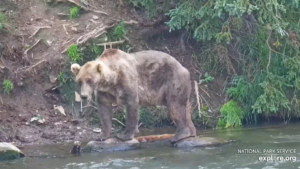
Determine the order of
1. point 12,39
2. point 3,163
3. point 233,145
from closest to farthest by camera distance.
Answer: point 3,163, point 233,145, point 12,39

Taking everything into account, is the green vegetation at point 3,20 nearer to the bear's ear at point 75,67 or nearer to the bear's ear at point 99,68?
the bear's ear at point 75,67

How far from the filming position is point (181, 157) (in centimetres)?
1010

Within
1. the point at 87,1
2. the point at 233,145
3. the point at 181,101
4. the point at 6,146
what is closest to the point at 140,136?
the point at 181,101

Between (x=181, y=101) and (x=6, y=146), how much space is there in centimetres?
291

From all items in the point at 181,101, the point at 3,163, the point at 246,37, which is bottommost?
the point at 3,163

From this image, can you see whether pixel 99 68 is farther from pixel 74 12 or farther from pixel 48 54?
pixel 74 12

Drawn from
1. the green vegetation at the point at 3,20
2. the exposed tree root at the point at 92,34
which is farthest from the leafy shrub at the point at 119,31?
the green vegetation at the point at 3,20

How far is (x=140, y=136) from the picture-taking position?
1192 centimetres

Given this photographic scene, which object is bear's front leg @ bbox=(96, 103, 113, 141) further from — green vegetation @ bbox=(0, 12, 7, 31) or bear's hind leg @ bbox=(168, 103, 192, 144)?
green vegetation @ bbox=(0, 12, 7, 31)

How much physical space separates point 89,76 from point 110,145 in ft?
3.74

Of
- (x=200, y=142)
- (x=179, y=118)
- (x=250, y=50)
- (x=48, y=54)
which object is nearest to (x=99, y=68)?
(x=179, y=118)

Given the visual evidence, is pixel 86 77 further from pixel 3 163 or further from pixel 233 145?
pixel 233 145

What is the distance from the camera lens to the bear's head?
10.3 m

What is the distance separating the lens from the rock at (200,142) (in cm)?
1088
